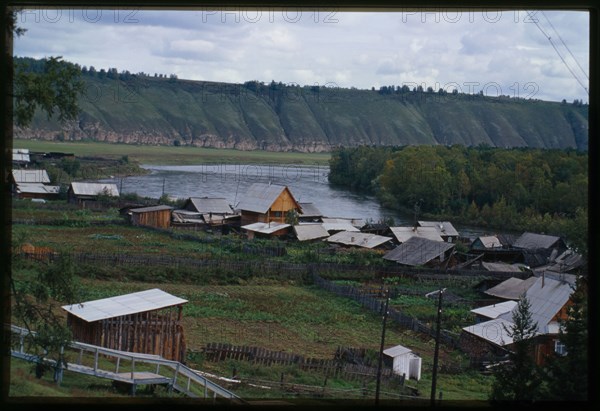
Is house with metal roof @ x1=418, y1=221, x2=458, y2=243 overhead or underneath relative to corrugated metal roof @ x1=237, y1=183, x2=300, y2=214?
underneath

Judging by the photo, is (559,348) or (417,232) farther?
(417,232)

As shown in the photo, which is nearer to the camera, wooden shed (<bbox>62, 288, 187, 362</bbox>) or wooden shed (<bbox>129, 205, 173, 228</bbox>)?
wooden shed (<bbox>62, 288, 187, 362</bbox>)

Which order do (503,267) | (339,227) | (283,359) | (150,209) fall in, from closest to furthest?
(283,359)
(503,267)
(150,209)
(339,227)

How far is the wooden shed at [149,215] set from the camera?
8548mm

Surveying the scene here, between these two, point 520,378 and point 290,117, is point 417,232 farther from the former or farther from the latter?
point 520,378

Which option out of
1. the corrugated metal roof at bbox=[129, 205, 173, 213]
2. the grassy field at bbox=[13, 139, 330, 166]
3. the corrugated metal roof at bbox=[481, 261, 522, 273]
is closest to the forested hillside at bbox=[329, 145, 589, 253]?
the grassy field at bbox=[13, 139, 330, 166]

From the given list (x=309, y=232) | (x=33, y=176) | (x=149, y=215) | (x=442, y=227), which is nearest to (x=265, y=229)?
(x=309, y=232)

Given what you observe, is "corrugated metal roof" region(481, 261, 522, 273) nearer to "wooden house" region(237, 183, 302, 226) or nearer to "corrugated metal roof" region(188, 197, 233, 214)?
"wooden house" region(237, 183, 302, 226)

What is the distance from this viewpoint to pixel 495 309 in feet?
21.4

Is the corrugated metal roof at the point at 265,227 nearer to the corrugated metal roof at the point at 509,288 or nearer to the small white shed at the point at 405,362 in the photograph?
the small white shed at the point at 405,362

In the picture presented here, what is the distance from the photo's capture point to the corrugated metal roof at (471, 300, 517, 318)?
6.16 meters

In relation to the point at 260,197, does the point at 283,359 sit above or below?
below

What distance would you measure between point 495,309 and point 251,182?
Answer: 2666mm

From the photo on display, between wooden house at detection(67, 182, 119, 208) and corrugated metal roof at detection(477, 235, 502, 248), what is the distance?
13.0 ft
